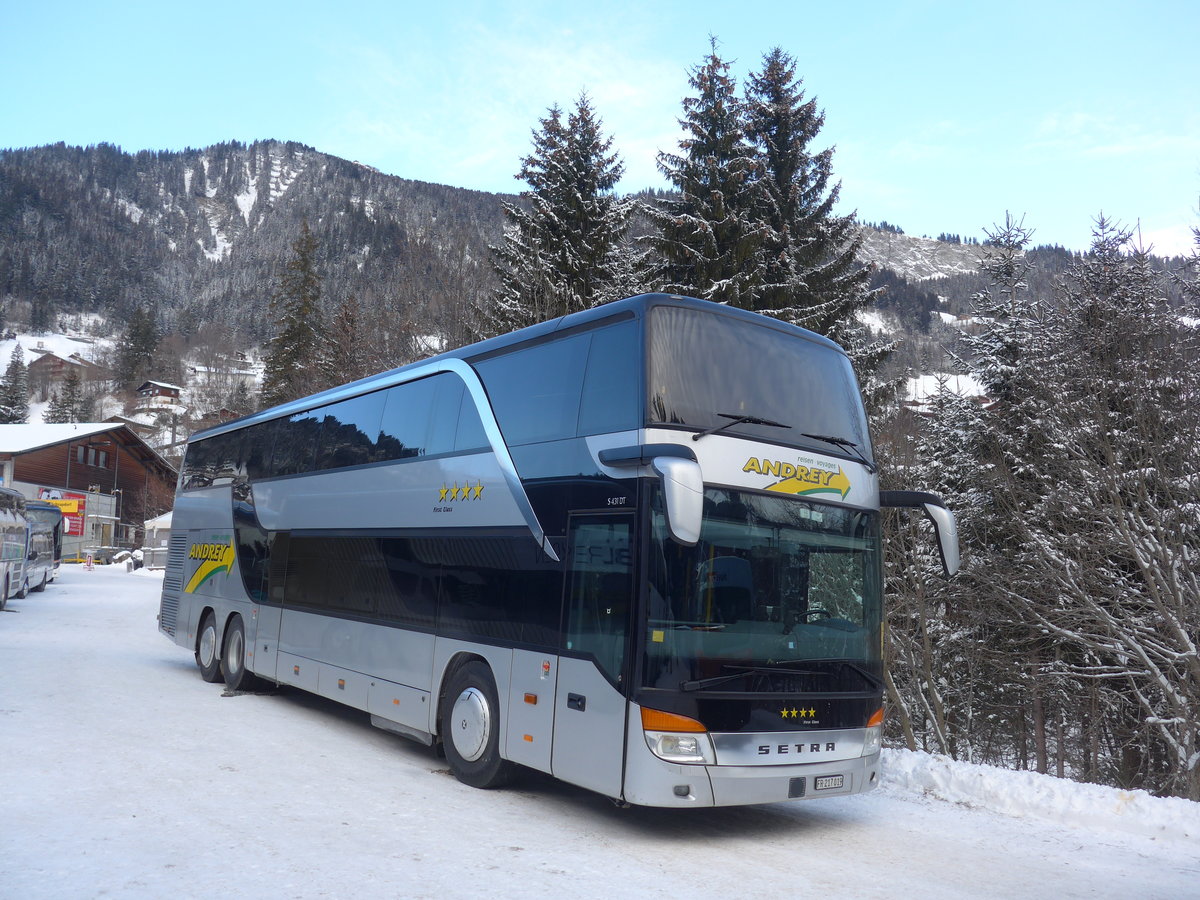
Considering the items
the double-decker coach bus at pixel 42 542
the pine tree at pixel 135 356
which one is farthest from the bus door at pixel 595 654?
the pine tree at pixel 135 356

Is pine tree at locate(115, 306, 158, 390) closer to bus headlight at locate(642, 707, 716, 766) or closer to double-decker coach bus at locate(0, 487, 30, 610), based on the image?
double-decker coach bus at locate(0, 487, 30, 610)

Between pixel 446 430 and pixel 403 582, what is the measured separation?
1.74m

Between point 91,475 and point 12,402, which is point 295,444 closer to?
point 91,475

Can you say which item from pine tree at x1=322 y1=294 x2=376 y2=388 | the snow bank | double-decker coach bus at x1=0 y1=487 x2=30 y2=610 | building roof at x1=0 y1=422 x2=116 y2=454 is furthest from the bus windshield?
building roof at x1=0 y1=422 x2=116 y2=454

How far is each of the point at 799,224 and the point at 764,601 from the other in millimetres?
20022

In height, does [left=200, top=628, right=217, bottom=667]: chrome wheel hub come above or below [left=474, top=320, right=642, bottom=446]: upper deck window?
below

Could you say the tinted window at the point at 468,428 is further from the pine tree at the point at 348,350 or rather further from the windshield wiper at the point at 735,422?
the pine tree at the point at 348,350

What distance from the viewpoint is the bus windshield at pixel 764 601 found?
6.75 meters

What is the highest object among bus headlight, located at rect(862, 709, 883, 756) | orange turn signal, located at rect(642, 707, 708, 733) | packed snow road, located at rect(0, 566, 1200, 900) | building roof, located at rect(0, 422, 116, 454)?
building roof, located at rect(0, 422, 116, 454)

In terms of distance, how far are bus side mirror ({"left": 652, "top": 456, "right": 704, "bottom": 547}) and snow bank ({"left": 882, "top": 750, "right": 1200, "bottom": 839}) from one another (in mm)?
4425

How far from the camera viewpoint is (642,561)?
686cm

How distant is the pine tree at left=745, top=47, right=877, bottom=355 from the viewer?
944 inches

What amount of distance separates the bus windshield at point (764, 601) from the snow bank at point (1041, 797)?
1.73m

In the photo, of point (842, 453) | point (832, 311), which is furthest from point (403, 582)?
point (832, 311)
